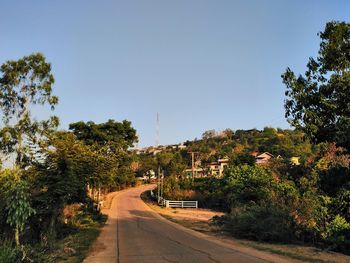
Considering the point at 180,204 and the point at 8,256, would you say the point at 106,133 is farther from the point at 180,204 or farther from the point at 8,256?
the point at 8,256

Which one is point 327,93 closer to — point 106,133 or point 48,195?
point 48,195

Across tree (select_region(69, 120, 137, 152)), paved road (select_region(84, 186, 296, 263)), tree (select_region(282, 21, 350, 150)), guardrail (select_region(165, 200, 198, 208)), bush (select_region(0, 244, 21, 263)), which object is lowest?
paved road (select_region(84, 186, 296, 263))

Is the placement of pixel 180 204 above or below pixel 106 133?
below

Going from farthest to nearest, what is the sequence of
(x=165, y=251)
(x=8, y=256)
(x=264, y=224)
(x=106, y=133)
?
(x=106, y=133)
(x=264, y=224)
(x=165, y=251)
(x=8, y=256)

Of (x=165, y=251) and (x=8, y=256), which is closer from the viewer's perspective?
(x=8, y=256)

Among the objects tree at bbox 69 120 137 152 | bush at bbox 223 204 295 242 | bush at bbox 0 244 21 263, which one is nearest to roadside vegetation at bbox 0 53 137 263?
bush at bbox 0 244 21 263

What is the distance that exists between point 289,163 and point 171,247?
28.7 metres

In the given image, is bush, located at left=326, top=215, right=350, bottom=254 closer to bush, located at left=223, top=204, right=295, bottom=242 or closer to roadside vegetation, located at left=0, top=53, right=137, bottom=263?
bush, located at left=223, top=204, right=295, bottom=242

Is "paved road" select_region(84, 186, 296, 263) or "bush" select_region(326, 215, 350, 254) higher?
"bush" select_region(326, 215, 350, 254)

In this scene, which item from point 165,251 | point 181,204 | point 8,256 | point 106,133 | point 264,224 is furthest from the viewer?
point 181,204

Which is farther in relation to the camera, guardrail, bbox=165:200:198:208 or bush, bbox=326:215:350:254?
guardrail, bbox=165:200:198:208

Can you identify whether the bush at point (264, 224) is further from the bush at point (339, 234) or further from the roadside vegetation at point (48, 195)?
the roadside vegetation at point (48, 195)

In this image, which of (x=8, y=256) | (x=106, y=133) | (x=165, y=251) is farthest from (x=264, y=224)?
(x=106, y=133)

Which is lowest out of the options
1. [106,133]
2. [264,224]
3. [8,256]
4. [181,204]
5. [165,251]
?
[165,251]
